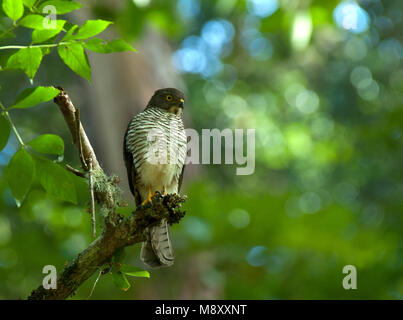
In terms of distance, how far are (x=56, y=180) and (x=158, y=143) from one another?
1.98 ft

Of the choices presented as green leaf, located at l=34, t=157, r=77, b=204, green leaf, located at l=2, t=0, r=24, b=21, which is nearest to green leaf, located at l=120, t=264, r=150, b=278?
green leaf, located at l=34, t=157, r=77, b=204

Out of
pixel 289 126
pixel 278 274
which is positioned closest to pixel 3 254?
pixel 278 274

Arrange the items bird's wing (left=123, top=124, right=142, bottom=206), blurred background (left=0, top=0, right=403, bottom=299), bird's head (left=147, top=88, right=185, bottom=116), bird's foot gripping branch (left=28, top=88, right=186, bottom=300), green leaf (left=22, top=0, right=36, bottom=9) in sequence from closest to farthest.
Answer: green leaf (left=22, top=0, right=36, bottom=9) → bird's foot gripping branch (left=28, top=88, right=186, bottom=300) → bird's head (left=147, top=88, right=185, bottom=116) → bird's wing (left=123, top=124, right=142, bottom=206) → blurred background (left=0, top=0, right=403, bottom=299)

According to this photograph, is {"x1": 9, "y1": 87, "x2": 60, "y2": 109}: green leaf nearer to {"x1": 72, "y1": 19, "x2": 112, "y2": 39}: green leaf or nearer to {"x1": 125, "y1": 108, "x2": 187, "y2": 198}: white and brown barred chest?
{"x1": 72, "y1": 19, "x2": 112, "y2": 39}: green leaf

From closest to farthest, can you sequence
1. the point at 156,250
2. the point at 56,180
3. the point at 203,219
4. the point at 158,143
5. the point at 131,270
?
1. the point at 56,180
2. the point at 131,270
3. the point at 156,250
4. the point at 158,143
5. the point at 203,219

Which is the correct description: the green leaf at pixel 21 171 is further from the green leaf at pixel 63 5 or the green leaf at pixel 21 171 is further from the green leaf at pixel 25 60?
the green leaf at pixel 63 5

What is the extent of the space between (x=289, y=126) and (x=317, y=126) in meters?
0.77

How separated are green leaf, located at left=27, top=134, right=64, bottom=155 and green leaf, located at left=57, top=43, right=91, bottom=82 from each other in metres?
0.19

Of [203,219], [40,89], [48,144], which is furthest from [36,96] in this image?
[203,219]

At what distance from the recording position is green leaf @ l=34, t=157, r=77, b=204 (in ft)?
4.57

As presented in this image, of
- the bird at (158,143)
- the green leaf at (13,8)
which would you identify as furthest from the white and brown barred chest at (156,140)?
the green leaf at (13,8)

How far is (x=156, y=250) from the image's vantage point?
5.90 feet

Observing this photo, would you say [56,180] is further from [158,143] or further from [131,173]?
[131,173]

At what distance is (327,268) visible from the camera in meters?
5.55
